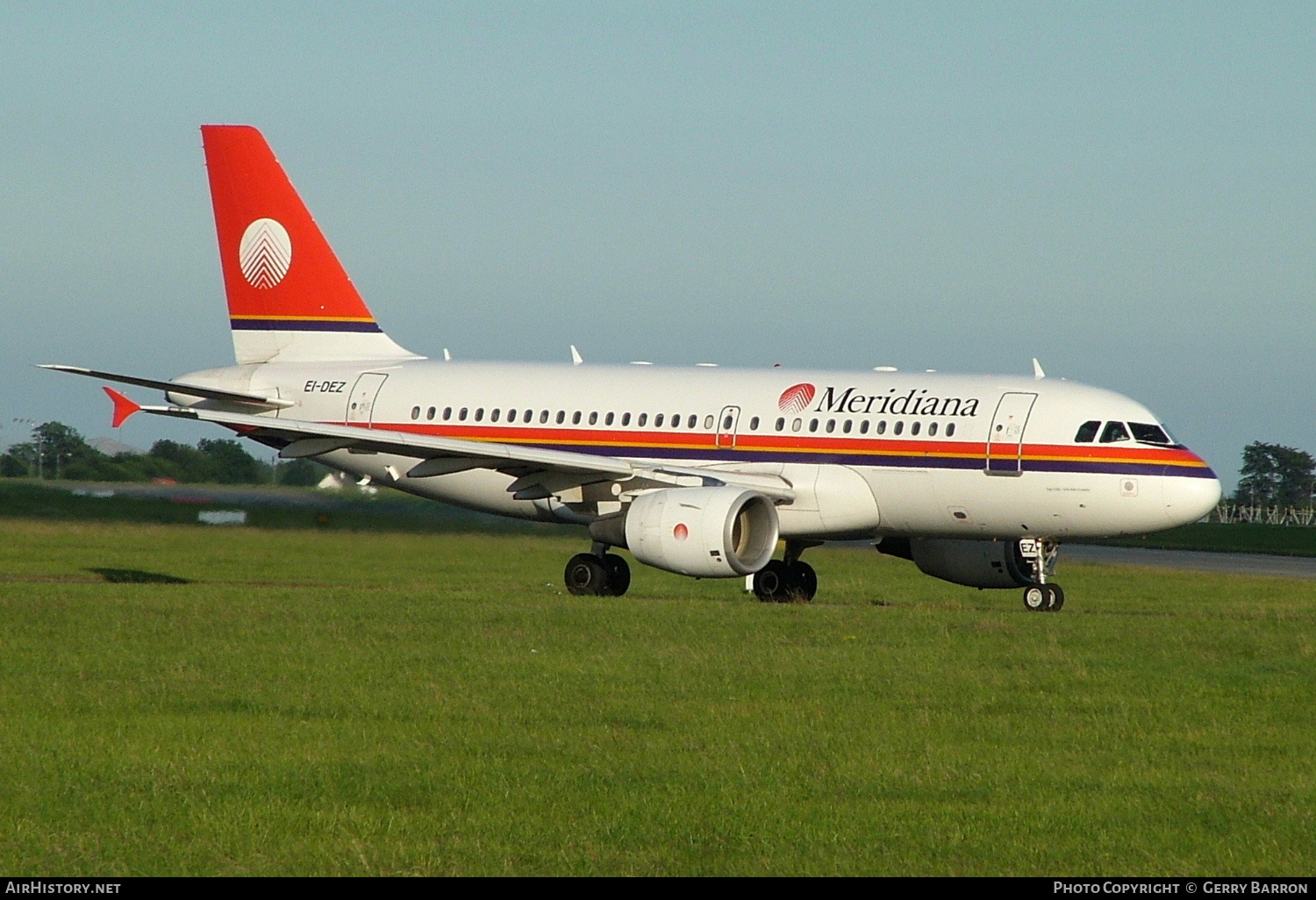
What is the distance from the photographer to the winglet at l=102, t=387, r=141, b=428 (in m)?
28.3

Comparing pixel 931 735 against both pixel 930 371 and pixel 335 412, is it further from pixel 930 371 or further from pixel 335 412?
pixel 335 412

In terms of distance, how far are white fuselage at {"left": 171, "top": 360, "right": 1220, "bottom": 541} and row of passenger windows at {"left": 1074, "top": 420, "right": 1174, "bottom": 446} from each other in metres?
0.09

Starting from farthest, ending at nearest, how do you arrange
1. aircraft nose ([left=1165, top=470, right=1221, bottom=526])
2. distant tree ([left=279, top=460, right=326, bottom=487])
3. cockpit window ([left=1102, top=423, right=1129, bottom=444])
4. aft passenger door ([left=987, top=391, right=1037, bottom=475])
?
distant tree ([left=279, top=460, right=326, bottom=487]) < aft passenger door ([left=987, top=391, right=1037, bottom=475]) < cockpit window ([left=1102, top=423, right=1129, bottom=444]) < aircraft nose ([left=1165, top=470, right=1221, bottom=526])

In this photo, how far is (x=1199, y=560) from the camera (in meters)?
55.0

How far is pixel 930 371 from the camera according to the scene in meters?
28.0

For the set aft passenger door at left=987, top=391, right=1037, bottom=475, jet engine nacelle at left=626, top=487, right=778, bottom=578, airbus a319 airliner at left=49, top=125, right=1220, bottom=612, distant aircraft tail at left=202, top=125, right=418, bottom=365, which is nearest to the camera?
jet engine nacelle at left=626, top=487, right=778, bottom=578

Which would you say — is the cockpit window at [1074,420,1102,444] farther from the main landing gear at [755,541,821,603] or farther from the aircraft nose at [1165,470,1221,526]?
the main landing gear at [755,541,821,603]

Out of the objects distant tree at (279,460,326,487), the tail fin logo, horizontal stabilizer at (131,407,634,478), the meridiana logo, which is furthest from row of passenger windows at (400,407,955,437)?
distant tree at (279,460,326,487)

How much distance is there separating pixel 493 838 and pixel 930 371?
763 inches

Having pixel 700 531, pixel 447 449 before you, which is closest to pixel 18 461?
pixel 447 449

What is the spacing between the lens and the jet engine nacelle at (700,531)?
80.7ft

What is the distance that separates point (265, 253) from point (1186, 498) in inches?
659

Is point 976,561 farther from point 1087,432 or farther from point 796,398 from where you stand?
point 796,398
